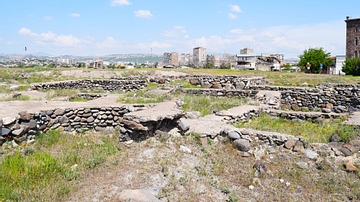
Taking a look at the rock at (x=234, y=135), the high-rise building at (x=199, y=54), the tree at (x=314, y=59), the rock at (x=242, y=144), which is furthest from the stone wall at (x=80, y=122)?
the high-rise building at (x=199, y=54)

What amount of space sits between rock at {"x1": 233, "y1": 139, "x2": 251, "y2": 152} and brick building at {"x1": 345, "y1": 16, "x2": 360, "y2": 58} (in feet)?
192

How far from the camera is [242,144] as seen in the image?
659 centimetres

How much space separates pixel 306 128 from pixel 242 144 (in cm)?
373

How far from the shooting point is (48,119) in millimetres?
7766

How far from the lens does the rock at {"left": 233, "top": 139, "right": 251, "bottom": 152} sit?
6.55m

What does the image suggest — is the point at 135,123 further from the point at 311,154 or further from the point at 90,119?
the point at 311,154

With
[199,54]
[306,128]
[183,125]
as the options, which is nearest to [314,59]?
[199,54]

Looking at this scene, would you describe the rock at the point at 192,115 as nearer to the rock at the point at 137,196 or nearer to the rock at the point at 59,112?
the rock at the point at 59,112

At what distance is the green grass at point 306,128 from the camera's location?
7.62 metres

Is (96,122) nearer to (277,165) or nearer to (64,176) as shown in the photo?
(64,176)

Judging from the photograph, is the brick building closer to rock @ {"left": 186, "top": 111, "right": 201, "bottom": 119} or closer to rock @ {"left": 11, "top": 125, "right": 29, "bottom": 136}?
rock @ {"left": 186, "top": 111, "right": 201, "bottom": 119}

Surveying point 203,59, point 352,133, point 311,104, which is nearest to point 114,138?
point 352,133

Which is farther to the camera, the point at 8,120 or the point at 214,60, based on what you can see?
the point at 214,60

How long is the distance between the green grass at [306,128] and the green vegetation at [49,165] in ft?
16.2
